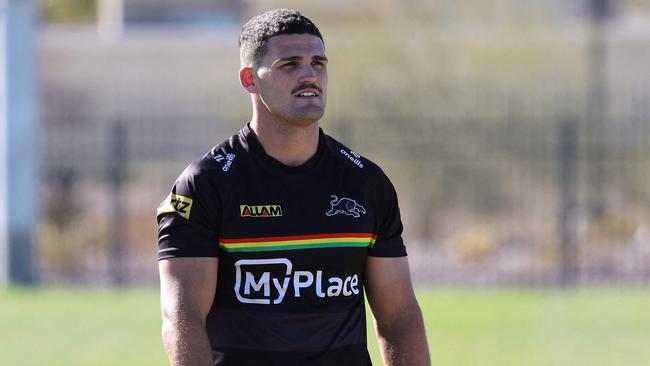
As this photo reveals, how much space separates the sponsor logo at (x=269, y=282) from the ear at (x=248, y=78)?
0.61 metres

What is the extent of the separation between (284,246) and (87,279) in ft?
55.7

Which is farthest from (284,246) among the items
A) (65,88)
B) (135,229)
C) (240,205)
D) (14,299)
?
(65,88)

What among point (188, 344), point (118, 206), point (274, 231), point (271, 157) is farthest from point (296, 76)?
point (118, 206)

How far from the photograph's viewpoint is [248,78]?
489 cm

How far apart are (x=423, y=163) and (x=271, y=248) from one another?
20481 millimetres

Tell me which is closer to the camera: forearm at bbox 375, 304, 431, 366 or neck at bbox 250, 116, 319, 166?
neck at bbox 250, 116, 319, 166

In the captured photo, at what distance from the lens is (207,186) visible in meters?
4.68

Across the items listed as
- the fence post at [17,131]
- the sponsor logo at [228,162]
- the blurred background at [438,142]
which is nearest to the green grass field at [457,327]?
the fence post at [17,131]

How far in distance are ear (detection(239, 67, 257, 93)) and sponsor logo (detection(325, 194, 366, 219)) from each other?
47 centimetres

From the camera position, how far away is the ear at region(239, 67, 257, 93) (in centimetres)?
487

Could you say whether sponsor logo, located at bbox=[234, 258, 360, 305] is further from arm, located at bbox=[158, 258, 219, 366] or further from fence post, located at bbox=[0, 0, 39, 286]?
fence post, located at bbox=[0, 0, 39, 286]

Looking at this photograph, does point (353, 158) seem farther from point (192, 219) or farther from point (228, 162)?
point (192, 219)

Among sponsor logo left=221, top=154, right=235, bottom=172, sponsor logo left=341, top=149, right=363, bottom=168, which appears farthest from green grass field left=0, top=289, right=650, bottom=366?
sponsor logo left=221, top=154, right=235, bottom=172

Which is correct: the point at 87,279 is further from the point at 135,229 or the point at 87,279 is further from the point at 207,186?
the point at 207,186
